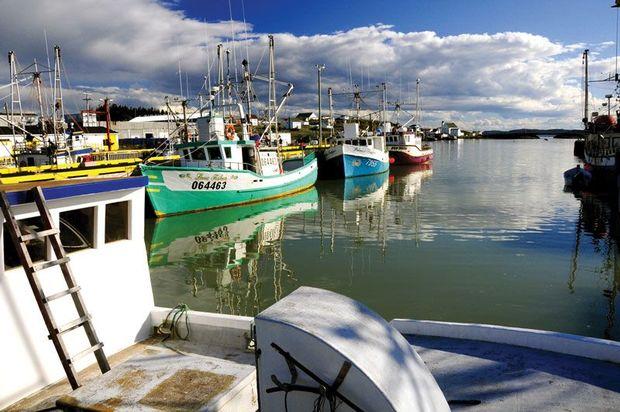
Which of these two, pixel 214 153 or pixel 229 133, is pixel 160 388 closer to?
pixel 214 153

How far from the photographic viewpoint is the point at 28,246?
215 inches

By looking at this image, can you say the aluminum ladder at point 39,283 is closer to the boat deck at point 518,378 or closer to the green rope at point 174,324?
the green rope at point 174,324

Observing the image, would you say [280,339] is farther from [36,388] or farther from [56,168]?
[56,168]

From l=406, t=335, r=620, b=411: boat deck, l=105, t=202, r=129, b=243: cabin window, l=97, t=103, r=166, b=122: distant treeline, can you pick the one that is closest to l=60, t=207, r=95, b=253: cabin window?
l=105, t=202, r=129, b=243: cabin window

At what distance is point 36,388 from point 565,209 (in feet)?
87.2

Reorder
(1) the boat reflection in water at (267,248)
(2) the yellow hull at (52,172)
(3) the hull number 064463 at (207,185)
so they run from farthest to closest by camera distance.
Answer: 1. (3) the hull number 064463 at (207,185)
2. (2) the yellow hull at (52,172)
3. (1) the boat reflection in water at (267,248)

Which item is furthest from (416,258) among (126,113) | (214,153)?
(126,113)

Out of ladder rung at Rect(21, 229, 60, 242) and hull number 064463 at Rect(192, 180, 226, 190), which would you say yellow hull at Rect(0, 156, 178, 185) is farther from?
ladder rung at Rect(21, 229, 60, 242)

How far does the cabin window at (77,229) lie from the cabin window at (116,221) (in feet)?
0.85

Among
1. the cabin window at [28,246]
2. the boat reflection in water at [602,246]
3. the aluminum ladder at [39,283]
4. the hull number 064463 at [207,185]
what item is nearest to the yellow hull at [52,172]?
the hull number 064463 at [207,185]

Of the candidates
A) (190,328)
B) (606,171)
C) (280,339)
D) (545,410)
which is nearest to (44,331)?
(190,328)

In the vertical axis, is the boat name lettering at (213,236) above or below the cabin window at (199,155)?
below

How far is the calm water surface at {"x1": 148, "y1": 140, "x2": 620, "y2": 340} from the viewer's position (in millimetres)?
10930

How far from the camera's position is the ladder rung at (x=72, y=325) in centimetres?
486
